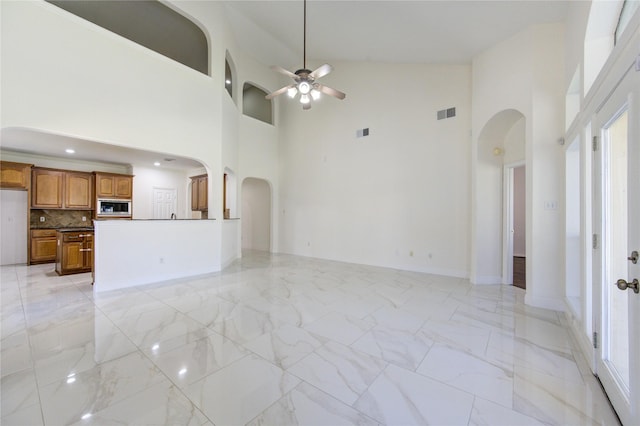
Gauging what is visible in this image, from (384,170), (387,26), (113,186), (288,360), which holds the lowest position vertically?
(288,360)

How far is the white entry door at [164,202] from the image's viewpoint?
7637 millimetres

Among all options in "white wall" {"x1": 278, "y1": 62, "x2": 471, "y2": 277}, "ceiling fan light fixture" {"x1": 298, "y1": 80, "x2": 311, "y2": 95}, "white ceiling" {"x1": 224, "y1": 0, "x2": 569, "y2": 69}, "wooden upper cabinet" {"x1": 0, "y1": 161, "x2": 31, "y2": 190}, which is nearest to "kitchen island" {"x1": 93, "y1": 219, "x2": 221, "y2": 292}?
"white wall" {"x1": 278, "y1": 62, "x2": 471, "y2": 277}

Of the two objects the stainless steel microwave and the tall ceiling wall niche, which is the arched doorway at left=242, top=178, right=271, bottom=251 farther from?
the stainless steel microwave

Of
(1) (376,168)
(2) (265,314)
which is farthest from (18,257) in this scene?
(1) (376,168)

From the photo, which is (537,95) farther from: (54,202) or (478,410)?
(54,202)

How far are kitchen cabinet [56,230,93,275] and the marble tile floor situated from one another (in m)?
1.30

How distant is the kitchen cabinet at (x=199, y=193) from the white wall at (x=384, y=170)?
2.35 metres

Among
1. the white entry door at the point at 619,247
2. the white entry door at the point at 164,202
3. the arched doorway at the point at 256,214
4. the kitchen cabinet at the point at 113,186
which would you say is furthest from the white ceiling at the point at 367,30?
the arched doorway at the point at 256,214

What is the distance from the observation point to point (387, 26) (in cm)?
443

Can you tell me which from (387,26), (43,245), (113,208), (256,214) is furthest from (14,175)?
(387,26)

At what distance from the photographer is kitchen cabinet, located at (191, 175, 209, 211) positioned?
6.68 m

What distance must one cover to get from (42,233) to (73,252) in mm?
2049

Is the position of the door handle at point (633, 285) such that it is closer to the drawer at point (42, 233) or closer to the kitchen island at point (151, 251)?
the kitchen island at point (151, 251)

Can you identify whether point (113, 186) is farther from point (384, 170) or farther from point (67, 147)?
point (384, 170)
